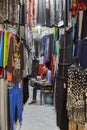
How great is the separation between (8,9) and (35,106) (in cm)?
415

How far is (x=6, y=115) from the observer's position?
452 cm

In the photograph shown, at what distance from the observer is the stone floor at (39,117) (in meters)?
5.81

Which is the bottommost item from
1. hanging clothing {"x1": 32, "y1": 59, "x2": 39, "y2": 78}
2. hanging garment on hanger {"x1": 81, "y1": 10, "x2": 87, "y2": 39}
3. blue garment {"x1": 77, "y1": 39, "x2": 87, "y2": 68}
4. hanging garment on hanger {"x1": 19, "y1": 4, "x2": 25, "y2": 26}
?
hanging clothing {"x1": 32, "y1": 59, "x2": 39, "y2": 78}

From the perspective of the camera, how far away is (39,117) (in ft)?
22.2

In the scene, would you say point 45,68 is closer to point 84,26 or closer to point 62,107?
point 62,107

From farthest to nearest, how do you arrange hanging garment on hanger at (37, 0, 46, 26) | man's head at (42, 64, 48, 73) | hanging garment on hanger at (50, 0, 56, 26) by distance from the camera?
1. man's head at (42, 64, 48, 73)
2. hanging garment on hanger at (37, 0, 46, 26)
3. hanging garment on hanger at (50, 0, 56, 26)

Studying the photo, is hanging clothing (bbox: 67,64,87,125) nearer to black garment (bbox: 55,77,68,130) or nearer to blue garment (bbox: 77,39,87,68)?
blue garment (bbox: 77,39,87,68)

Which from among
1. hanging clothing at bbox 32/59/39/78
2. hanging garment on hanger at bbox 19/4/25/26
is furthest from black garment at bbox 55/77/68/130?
hanging clothing at bbox 32/59/39/78

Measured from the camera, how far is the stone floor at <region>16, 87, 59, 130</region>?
19.1 feet

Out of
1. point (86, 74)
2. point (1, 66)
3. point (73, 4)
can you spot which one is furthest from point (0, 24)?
point (86, 74)

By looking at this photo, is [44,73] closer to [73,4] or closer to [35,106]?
[35,106]

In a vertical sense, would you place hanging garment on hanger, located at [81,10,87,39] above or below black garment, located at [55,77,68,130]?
above

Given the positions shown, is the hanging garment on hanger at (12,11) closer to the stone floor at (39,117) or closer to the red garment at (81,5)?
the red garment at (81,5)

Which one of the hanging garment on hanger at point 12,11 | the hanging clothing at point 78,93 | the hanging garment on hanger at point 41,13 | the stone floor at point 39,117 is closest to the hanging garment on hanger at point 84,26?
the hanging clothing at point 78,93
